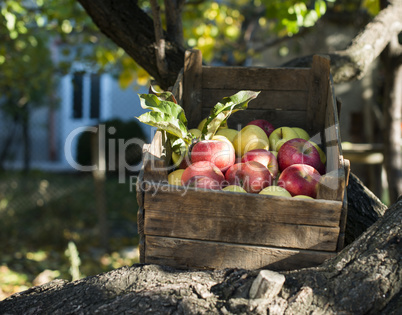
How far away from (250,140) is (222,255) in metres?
0.65

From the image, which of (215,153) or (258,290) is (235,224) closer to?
(258,290)

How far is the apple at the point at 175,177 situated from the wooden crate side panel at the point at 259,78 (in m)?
0.73

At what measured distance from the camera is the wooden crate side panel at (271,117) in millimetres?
2303

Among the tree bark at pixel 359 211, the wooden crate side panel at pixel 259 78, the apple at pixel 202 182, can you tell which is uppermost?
the wooden crate side panel at pixel 259 78

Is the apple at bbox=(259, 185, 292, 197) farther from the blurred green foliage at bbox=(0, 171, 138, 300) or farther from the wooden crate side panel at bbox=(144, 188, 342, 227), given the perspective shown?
the blurred green foliage at bbox=(0, 171, 138, 300)

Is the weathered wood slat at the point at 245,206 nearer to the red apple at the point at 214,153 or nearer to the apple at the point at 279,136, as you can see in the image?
the red apple at the point at 214,153

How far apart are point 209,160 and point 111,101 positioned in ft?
31.5

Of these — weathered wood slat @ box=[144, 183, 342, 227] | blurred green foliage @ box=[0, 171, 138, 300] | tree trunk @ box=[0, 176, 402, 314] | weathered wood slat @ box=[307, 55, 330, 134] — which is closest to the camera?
tree trunk @ box=[0, 176, 402, 314]

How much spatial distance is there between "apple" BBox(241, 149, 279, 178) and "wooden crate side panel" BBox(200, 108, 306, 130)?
497 millimetres

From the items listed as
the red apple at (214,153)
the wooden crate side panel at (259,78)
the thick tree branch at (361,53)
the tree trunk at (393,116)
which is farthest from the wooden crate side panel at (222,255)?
the tree trunk at (393,116)

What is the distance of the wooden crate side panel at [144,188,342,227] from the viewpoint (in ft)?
4.55

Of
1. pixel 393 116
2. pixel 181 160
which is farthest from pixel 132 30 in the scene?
pixel 393 116

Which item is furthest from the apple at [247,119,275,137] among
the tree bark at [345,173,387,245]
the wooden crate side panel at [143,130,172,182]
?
the wooden crate side panel at [143,130,172,182]

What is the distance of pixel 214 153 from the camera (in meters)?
1.77
